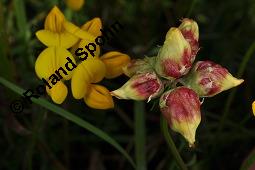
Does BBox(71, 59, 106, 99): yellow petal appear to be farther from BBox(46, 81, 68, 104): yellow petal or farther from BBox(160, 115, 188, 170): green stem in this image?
BBox(160, 115, 188, 170): green stem

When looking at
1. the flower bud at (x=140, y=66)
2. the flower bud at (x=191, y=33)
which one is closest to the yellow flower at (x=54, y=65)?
the flower bud at (x=140, y=66)

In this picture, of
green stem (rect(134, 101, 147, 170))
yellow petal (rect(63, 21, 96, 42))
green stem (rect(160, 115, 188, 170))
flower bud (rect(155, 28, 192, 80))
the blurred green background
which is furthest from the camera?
the blurred green background

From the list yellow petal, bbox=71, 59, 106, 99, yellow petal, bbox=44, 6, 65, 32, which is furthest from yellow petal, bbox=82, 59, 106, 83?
yellow petal, bbox=44, 6, 65, 32

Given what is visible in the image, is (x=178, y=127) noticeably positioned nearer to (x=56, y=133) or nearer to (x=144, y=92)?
(x=144, y=92)

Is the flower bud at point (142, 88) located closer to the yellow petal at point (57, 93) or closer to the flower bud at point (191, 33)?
the flower bud at point (191, 33)

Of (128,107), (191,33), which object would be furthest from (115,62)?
(128,107)

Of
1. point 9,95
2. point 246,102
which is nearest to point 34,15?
point 9,95
